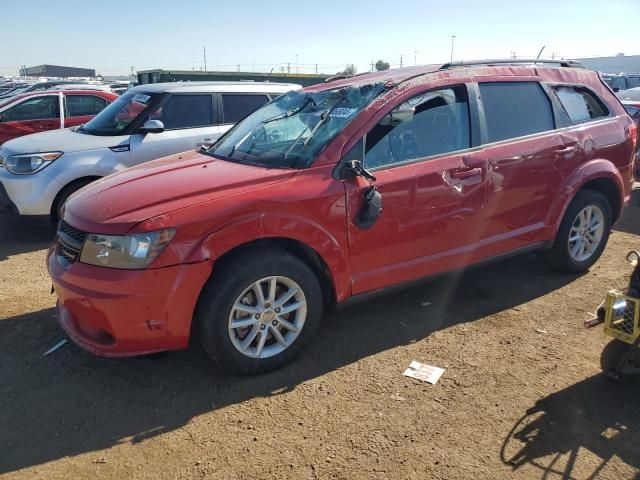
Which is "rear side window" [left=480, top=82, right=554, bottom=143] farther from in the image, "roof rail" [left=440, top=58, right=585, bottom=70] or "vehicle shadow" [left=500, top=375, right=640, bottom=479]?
"vehicle shadow" [left=500, top=375, right=640, bottom=479]

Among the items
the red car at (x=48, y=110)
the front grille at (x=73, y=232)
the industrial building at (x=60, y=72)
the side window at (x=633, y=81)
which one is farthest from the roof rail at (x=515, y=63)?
the industrial building at (x=60, y=72)

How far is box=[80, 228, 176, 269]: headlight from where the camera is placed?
118 inches

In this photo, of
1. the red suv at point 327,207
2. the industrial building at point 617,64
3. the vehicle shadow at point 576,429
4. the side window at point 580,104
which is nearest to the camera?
the vehicle shadow at point 576,429

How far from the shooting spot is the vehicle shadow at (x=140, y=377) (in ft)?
9.55

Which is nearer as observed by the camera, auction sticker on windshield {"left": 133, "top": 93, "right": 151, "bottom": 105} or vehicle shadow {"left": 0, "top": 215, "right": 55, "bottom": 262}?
vehicle shadow {"left": 0, "top": 215, "right": 55, "bottom": 262}

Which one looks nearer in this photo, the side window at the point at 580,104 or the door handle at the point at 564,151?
the door handle at the point at 564,151

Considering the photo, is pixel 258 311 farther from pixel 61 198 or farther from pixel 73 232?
pixel 61 198

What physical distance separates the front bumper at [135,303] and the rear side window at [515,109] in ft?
8.41

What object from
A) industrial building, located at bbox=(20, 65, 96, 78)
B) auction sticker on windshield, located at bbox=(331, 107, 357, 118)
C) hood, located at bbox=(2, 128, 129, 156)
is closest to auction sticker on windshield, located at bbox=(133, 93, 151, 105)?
hood, located at bbox=(2, 128, 129, 156)

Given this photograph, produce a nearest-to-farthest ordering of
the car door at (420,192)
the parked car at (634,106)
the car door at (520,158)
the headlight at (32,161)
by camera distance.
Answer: the car door at (420,192), the car door at (520,158), the headlight at (32,161), the parked car at (634,106)

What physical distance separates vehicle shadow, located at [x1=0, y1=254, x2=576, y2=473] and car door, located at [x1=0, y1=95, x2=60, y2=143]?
6716 millimetres

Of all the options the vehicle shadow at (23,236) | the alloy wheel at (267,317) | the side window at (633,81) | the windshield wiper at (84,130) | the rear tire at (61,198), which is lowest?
the vehicle shadow at (23,236)

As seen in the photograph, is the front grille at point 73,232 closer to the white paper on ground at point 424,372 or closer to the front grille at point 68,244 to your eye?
the front grille at point 68,244

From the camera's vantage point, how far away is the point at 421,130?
12.7 ft
